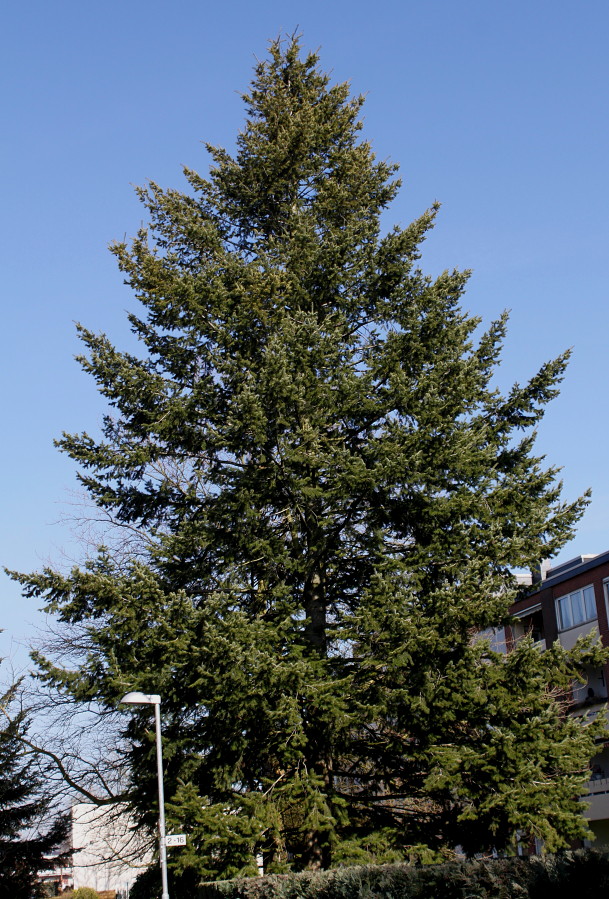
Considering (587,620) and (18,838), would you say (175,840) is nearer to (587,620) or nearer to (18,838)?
(18,838)

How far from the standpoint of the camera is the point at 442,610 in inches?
619

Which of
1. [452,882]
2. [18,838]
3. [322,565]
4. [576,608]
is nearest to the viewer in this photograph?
[452,882]

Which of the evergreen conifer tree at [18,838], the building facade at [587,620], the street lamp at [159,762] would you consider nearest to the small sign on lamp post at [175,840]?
the street lamp at [159,762]

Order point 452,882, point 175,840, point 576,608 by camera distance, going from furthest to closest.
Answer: point 576,608
point 175,840
point 452,882

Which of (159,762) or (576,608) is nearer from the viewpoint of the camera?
(159,762)

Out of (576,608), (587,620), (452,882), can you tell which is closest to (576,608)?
(576,608)

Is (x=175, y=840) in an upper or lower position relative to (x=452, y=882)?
upper

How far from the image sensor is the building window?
40.1 m

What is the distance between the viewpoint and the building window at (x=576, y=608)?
4009 centimetres

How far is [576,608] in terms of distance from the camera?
41250mm

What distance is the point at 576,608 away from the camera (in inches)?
1624

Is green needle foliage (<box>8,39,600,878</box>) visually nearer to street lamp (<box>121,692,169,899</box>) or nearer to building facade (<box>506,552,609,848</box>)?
street lamp (<box>121,692,169,899</box>)

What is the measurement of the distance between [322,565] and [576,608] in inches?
1011

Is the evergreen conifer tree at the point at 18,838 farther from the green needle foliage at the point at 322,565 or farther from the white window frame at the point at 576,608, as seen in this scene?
the white window frame at the point at 576,608
